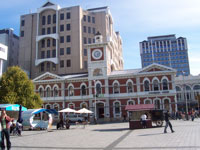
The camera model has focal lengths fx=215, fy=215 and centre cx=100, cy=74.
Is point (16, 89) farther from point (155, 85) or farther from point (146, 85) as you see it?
point (155, 85)

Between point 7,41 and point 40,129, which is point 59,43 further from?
point 40,129

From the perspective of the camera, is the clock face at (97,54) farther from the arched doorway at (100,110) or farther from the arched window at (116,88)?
the arched doorway at (100,110)

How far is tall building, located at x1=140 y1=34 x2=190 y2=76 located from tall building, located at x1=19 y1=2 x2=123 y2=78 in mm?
71342

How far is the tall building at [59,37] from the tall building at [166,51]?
234 feet

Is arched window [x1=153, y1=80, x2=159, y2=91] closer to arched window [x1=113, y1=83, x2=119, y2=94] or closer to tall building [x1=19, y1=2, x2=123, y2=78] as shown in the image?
arched window [x1=113, y1=83, x2=119, y2=94]

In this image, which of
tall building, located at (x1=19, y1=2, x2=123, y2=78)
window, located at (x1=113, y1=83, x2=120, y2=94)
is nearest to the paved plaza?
window, located at (x1=113, y1=83, x2=120, y2=94)

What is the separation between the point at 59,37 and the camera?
197 feet

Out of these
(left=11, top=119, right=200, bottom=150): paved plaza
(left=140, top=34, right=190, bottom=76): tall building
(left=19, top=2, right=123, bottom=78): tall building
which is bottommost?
(left=11, top=119, right=200, bottom=150): paved plaza

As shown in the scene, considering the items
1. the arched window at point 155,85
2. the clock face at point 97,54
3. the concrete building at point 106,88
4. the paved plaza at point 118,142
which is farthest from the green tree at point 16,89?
the arched window at point 155,85

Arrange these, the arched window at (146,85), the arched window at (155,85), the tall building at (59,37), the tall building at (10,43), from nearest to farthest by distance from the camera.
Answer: the arched window at (155,85)
the arched window at (146,85)
the tall building at (59,37)
the tall building at (10,43)

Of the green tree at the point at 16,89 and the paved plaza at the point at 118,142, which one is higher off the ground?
the green tree at the point at 16,89

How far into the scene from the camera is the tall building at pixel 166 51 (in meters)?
124

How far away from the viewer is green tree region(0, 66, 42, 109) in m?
33.8

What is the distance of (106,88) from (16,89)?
17072 mm
